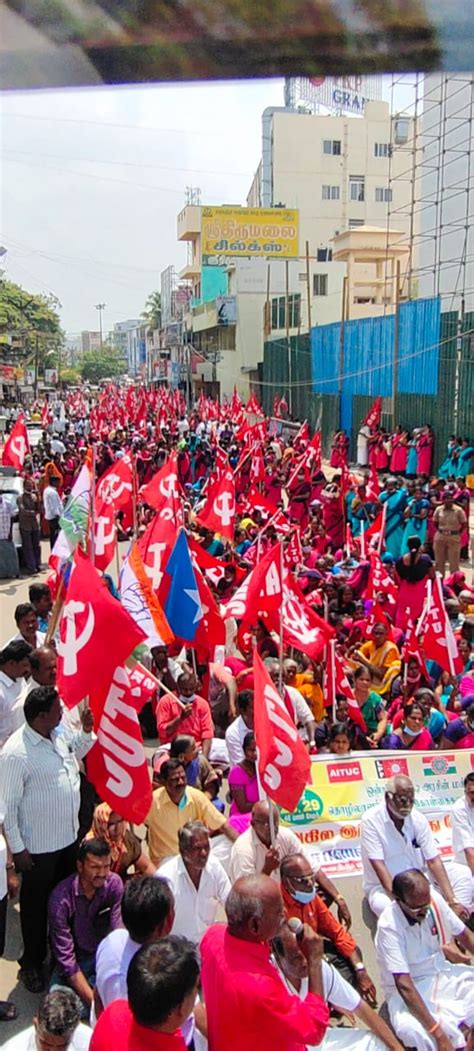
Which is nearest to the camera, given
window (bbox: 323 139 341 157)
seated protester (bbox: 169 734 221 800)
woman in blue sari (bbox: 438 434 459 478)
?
seated protester (bbox: 169 734 221 800)

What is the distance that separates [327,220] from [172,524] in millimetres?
52028

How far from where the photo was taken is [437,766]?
18.6 feet

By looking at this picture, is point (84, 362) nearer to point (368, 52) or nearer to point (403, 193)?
point (403, 193)

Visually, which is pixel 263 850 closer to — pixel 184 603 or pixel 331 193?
pixel 184 603

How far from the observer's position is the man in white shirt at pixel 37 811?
414 cm

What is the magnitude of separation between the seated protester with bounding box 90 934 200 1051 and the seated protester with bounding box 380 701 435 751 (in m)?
3.36

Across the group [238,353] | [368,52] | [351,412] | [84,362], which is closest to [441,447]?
[351,412]

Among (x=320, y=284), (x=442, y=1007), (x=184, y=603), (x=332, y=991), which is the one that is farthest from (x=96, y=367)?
(x=332, y=991)

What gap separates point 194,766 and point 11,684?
117cm

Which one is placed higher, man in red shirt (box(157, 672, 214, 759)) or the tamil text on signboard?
the tamil text on signboard

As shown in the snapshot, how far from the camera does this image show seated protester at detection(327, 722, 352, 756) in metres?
5.68

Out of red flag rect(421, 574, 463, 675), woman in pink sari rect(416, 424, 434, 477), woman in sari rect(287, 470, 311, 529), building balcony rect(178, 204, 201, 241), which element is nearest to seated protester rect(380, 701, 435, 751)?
red flag rect(421, 574, 463, 675)

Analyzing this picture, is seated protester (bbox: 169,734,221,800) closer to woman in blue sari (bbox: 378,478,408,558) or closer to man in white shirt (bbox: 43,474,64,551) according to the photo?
woman in blue sari (bbox: 378,478,408,558)

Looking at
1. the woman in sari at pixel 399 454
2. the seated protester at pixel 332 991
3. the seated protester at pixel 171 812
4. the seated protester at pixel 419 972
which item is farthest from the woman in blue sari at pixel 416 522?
the woman in sari at pixel 399 454
